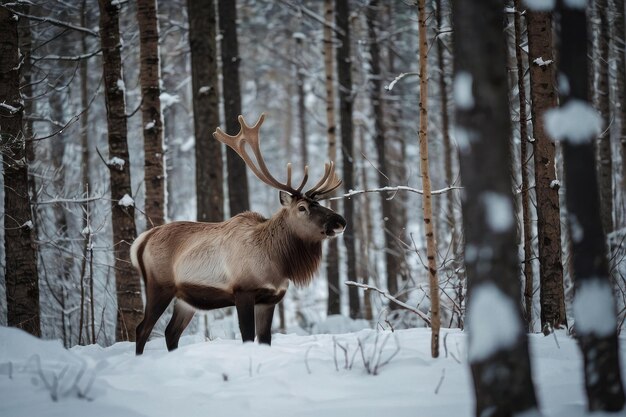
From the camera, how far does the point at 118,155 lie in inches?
265

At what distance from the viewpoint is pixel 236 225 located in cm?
570

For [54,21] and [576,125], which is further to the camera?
[54,21]

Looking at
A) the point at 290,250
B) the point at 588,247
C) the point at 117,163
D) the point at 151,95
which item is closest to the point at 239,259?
the point at 290,250

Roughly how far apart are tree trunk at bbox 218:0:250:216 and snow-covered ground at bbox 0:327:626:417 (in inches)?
235

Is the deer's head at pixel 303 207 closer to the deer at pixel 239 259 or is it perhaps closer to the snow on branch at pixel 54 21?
the deer at pixel 239 259

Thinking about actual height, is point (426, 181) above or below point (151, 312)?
above

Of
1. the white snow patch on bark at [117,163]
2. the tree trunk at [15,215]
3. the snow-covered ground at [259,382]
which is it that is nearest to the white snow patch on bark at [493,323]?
the snow-covered ground at [259,382]

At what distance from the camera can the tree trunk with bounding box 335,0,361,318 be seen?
11047 mm

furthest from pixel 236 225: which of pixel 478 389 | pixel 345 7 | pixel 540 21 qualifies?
pixel 345 7

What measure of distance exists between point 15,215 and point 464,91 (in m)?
4.89

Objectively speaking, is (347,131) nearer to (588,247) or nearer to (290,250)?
(290,250)

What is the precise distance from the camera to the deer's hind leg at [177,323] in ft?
18.7

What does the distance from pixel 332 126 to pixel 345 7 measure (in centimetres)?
Result: 280

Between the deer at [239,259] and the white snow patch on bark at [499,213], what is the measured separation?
9.79 ft
